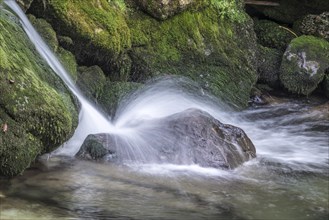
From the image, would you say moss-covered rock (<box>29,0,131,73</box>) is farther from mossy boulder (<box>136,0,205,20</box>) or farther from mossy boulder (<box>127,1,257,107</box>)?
mossy boulder (<box>136,0,205,20</box>)

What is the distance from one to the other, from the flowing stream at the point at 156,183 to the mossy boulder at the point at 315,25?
429cm

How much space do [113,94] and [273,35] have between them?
18.7ft

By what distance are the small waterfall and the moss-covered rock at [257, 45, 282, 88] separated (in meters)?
4.93

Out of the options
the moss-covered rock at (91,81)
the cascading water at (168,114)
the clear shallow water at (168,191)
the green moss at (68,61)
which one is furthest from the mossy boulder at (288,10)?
the green moss at (68,61)

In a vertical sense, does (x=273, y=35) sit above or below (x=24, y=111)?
above

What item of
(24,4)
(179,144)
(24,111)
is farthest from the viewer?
(24,4)

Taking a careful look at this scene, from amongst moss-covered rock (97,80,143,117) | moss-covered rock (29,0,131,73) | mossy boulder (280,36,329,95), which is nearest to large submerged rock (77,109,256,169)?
moss-covered rock (97,80,143,117)

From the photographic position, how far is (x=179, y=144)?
6.44m

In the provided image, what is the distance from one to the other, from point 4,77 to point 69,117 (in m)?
0.95

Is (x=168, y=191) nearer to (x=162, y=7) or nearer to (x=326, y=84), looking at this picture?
(x=162, y=7)

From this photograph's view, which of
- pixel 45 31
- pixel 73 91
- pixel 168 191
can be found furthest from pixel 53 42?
pixel 168 191

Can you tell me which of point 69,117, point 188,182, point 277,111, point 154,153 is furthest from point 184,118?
point 277,111

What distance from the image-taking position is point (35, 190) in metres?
4.77

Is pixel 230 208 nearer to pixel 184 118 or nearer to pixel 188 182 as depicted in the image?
pixel 188 182
